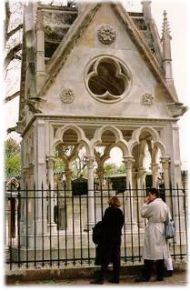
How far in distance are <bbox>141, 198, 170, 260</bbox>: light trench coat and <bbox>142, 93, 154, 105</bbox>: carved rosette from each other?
18.3 feet

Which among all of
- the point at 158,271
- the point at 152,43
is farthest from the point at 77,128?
the point at 158,271

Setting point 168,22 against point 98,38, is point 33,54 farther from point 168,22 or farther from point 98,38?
point 168,22

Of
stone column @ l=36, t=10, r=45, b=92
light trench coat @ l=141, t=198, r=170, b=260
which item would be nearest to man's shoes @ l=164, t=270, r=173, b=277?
light trench coat @ l=141, t=198, r=170, b=260

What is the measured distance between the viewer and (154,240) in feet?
32.4

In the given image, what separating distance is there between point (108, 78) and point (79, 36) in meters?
2.75

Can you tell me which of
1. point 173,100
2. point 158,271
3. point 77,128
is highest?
point 173,100

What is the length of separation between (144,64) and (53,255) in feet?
20.4

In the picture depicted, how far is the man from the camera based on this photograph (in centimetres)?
980

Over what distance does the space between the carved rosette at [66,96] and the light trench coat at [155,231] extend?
526 centimetres

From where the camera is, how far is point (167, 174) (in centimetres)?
1495

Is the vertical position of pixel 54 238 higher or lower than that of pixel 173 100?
lower

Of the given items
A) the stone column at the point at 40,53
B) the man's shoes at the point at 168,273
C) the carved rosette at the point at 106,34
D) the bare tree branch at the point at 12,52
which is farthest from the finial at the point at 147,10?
the man's shoes at the point at 168,273

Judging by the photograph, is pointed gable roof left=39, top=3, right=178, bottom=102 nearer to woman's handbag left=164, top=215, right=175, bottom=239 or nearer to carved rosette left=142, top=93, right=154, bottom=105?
carved rosette left=142, top=93, right=154, bottom=105

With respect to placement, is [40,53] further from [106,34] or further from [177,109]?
[177,109]
